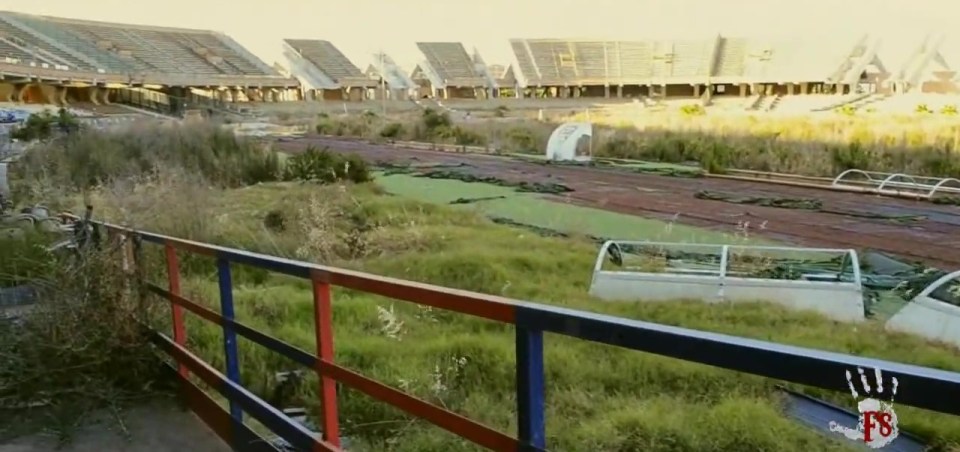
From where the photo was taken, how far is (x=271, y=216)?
36.5 feet

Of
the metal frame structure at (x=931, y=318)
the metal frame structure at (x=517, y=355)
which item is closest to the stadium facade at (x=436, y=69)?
the metal frame structure at (x=931, y=318)

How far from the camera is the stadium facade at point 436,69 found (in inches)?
2083

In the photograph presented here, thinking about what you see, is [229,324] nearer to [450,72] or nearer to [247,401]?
[247,401]

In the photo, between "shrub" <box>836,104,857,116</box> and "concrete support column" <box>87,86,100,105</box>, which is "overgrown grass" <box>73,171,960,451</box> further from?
"concrete support column" <box>87,86,100,105</box>

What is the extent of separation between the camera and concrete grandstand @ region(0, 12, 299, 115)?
47.7 metres

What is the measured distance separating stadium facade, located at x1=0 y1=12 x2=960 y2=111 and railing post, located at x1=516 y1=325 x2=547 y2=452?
5097 cm

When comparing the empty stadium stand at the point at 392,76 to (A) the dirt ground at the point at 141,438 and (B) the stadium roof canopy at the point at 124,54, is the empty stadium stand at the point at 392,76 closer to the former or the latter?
(B) the stadium roof canopy at the point at 124,54

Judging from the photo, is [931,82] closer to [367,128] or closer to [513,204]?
[367,128]

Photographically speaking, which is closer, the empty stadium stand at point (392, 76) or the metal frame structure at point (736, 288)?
the metal frame structure at point (736, 288)

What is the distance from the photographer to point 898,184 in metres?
14.7

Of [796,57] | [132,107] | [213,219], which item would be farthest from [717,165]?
[796,57]

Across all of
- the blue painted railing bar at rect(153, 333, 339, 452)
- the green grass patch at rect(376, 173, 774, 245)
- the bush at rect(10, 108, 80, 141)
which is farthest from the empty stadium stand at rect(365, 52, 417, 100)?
the blue painted railing bar at rect(153, 333, 339, 452)

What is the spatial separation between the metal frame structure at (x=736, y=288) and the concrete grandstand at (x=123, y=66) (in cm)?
4316

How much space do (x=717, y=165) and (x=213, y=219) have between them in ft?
43.1
